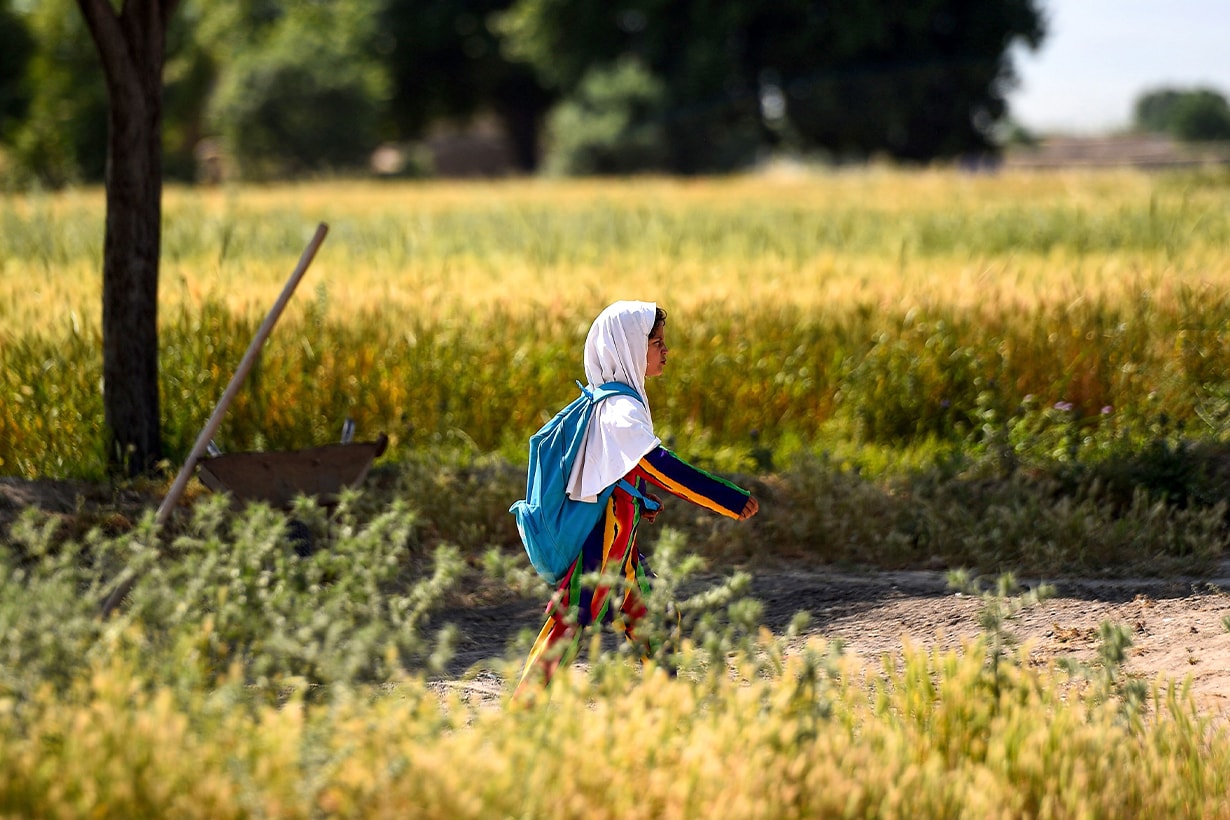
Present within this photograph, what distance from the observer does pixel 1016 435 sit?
7.39m

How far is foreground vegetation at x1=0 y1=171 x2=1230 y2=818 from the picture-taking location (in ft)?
10.1

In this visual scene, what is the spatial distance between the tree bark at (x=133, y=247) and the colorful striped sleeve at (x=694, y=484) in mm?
3682

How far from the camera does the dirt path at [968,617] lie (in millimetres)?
4887

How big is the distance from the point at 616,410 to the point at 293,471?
2561 mm

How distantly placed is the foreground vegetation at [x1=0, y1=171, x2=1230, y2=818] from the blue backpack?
22cm

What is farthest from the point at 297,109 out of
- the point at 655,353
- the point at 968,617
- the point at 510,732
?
the point at 510,732

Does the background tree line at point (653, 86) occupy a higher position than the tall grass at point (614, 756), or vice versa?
Answer: the background tree line at point (653, 86)

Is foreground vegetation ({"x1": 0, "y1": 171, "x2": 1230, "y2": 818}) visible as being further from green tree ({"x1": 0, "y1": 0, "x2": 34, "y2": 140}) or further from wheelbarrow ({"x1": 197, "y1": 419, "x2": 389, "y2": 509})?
green tree ({"x1": 0, "y1": 0, "x2": 34, "y2": 140})

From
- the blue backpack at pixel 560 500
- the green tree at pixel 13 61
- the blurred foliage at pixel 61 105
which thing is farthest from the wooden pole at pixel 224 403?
the blurred foliage at pixel 61 105

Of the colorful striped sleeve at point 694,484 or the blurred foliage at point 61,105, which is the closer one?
the colorful striped sleeve at point 694,484

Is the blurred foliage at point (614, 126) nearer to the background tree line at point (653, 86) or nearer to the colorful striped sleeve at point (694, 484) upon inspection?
the background tree line at point (653, 86)

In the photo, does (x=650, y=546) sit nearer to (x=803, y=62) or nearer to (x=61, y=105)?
(x=803, y=62)

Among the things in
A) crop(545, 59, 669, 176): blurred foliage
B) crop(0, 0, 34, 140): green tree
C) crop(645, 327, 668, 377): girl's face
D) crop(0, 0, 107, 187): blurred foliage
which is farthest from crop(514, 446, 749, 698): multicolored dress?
crop(0, 0, 107, 187): blurred foliage

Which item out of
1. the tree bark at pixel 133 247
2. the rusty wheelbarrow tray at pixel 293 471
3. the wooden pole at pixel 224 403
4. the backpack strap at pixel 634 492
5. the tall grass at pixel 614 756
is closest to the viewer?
the tall grass at pixel 614 756
